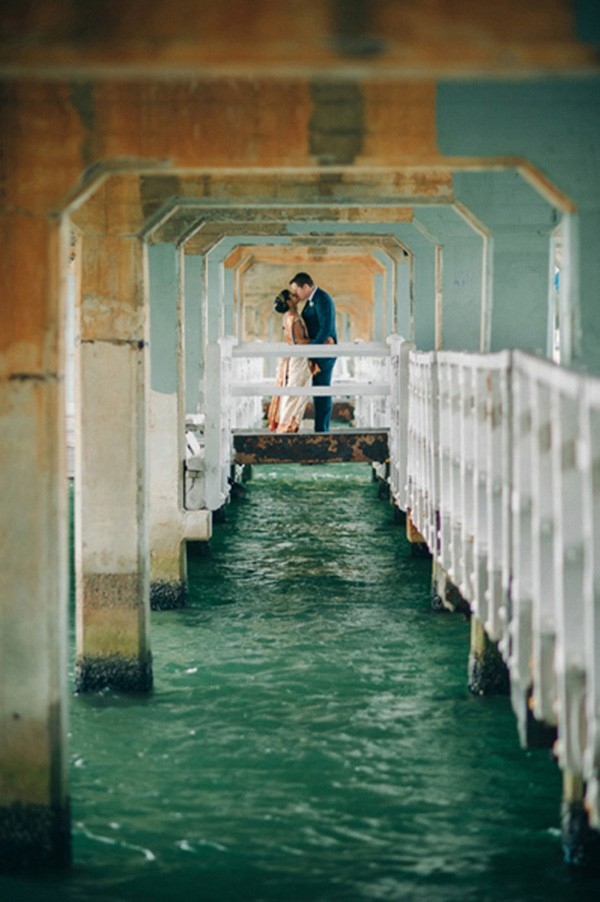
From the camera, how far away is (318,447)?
15.5 m

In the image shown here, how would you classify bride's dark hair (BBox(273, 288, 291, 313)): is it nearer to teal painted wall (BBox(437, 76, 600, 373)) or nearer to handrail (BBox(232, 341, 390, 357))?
handrail (BBox(232, 341, 390, 357))

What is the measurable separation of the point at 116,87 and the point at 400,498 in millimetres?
7449

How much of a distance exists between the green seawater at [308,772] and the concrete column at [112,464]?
40 centimetres

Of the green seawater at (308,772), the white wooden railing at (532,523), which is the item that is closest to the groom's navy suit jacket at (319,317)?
the green seawater at (308,772)

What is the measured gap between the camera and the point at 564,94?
273 inches

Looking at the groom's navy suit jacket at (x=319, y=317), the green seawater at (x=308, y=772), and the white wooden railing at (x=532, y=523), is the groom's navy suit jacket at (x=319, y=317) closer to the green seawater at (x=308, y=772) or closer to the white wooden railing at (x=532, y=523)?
the green seawater at (x=308, y=772)

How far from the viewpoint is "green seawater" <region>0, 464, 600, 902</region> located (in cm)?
688

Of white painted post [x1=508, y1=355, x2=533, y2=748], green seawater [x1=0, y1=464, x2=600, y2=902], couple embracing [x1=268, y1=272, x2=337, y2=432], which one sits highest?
couple embracing [x1=268, y1=272, x2=337, y2=432]

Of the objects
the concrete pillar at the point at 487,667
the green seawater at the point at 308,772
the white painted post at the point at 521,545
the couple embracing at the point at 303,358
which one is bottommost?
the green seawater at the point at 308,772

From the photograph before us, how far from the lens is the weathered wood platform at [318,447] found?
1551 cm

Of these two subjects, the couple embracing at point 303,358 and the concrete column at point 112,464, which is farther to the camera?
the couple embracing at point 303,358

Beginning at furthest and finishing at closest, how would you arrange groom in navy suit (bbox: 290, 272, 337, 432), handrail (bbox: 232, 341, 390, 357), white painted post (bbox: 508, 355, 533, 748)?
Result: groom in navy suit (bbox: 290, 272, 337, 432) → handrail (bbox: 232, 341, 390, 357) → white painted post (bbox: 508, 355, 533, 748)

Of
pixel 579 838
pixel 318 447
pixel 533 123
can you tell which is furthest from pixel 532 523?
pixel 318 447

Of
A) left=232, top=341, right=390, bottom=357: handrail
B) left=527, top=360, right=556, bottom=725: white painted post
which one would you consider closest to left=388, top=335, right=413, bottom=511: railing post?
left=232, top=341, right=390, bottom=357: handrail
